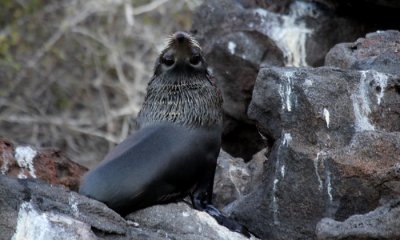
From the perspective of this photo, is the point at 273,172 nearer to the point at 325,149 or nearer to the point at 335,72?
the point at 325,149

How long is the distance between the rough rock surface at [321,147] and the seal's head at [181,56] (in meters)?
0.40

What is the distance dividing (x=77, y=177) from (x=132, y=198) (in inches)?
39.7

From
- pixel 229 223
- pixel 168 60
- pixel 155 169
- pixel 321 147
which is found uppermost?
pixel 168 60

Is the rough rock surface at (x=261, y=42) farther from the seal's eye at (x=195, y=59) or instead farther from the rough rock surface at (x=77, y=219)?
the rough rock surface at (x=77, y=219)

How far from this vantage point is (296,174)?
5.59 m

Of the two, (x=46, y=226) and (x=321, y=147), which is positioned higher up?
(x=321, y=147)

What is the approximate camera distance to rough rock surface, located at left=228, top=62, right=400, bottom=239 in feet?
17.9

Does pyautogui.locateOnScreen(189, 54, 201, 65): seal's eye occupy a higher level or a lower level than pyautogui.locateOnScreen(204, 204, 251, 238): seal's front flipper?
higher

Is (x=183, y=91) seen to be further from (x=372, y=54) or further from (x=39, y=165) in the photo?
(x=372, y=54)

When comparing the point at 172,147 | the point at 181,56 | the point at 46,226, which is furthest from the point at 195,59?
the point at 46,226

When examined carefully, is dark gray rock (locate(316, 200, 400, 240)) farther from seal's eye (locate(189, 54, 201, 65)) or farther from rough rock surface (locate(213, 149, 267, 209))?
rough rock surface (locate(213, 149, 267, 209))

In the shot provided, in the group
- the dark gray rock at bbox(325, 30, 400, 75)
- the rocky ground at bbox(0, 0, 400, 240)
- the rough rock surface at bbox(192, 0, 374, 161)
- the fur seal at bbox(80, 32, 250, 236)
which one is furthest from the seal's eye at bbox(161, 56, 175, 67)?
the rough rock surface at bbox(192, 0, 374, 161)

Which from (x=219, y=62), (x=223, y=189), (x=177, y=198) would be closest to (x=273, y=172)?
(x=177, y=198)

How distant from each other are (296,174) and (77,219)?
1.22 m
